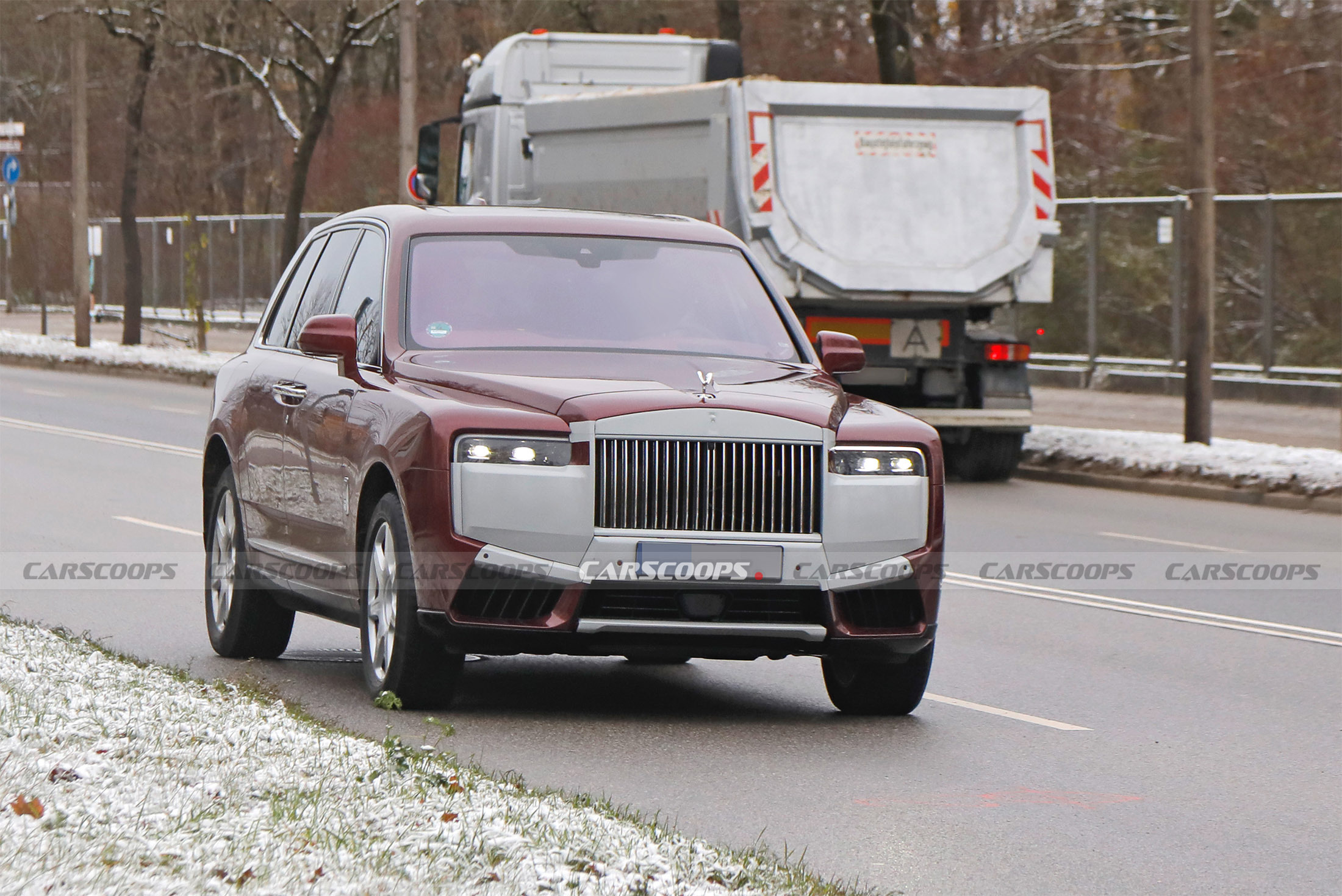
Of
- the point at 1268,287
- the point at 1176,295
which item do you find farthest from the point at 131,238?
the point at 1268,287

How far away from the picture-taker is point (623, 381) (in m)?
8.23

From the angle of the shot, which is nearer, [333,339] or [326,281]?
[333,339]

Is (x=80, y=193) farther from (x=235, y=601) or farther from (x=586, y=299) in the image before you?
(x=586, y=299)

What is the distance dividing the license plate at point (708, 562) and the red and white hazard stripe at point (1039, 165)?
12974 mm

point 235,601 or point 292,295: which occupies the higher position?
point 292,295

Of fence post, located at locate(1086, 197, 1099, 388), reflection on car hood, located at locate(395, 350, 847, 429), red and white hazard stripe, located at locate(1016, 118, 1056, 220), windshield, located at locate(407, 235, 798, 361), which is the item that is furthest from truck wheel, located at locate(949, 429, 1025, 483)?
reflection on car hood, located at locate(395, 350, 847, 429)

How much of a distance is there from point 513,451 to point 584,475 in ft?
0.85

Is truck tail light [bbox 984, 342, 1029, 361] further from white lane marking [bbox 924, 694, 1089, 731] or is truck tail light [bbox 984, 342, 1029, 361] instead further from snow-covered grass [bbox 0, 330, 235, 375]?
snow-covered grass [bbox 0, 330, 235, 375]

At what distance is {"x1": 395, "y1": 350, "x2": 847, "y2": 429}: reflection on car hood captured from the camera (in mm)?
7910

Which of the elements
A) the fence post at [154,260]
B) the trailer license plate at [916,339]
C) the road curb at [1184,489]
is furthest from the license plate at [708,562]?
the fence post at [154,260]

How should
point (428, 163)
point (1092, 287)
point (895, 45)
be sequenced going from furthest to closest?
point (895, 45), point (1092, 287), point (428, 163)

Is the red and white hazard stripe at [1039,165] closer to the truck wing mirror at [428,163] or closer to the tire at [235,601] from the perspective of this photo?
the truck wing mirror at [428,163]

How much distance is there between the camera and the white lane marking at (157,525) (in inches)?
582

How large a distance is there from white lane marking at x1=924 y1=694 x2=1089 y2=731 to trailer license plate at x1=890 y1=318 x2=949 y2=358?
435 inches
